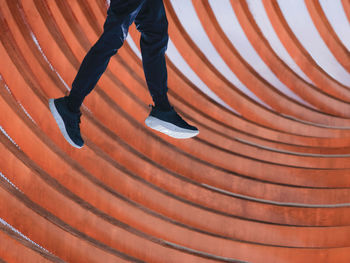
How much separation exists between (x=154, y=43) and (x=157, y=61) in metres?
0.09

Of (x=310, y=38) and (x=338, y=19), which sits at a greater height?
(x=338, y=19)

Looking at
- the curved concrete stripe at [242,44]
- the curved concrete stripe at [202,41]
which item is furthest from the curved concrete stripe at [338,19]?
the curved concrete stripe at [202,41]

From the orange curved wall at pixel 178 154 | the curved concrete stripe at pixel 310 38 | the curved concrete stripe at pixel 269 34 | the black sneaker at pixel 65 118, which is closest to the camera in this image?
the black sneaker at pixel 65 118

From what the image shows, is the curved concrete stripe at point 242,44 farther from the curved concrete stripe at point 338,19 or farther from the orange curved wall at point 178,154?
the curved concrete stripe at point 338,19

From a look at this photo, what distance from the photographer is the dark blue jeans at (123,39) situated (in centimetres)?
198

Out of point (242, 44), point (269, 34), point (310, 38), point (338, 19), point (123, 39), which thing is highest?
point (338, 19)

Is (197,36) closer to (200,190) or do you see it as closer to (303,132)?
(303,132)

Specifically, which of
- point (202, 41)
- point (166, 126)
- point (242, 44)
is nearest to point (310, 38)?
point (242, 44)

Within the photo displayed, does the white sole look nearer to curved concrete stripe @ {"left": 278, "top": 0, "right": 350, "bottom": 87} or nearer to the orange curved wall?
the orange curved wall

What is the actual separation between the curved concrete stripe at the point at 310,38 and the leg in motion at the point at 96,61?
351 centimetres

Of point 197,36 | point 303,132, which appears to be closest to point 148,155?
point 303,132

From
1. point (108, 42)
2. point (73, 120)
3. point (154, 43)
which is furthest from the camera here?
point (73, 120)

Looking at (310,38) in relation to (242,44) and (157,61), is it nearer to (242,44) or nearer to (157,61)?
(242,44)

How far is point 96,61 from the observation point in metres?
2.07
